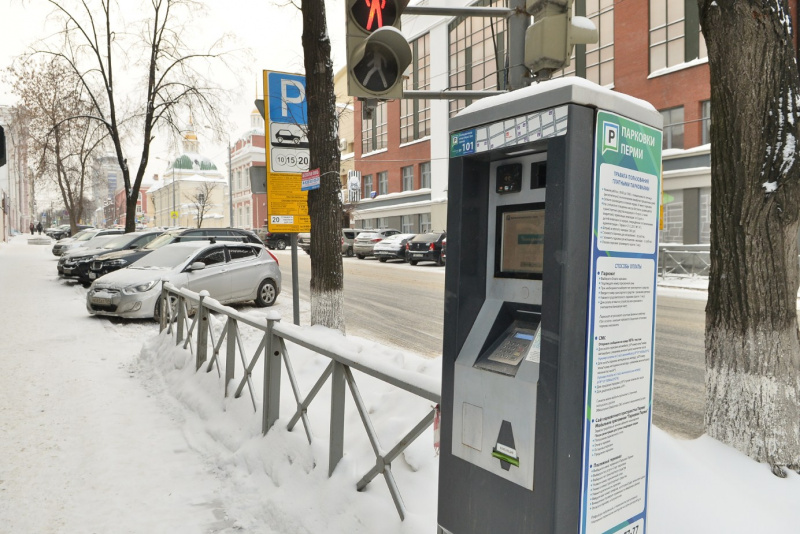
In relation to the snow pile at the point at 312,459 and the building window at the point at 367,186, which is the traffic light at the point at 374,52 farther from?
the building window at the point at 367,186

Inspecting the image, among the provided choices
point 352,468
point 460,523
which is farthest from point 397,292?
point 460,523

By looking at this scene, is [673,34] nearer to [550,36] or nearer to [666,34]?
[666,34]

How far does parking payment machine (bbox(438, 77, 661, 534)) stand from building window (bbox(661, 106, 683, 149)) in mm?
25129

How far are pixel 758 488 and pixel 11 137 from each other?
1424 inches

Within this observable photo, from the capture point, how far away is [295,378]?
420 cm

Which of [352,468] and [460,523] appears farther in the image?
[352,468]

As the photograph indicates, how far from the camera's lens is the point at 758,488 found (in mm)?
2979

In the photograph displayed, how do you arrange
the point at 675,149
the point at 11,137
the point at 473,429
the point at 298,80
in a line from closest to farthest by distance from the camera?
the point at 473,429, the point at 298,80, the point at 675,149, the point at 11,137

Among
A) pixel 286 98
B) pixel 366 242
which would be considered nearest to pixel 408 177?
pixel 366 242

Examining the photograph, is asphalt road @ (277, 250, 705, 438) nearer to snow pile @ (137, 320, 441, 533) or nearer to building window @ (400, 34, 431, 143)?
snow pile @ (137, 320, 441, 533)

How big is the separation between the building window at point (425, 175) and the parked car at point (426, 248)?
1504 centimetres

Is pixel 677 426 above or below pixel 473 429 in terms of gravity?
below

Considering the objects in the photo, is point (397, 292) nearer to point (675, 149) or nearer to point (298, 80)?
point (298, 80)

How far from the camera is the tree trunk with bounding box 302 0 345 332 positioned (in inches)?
300
